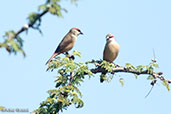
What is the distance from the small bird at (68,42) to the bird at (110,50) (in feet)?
2.64

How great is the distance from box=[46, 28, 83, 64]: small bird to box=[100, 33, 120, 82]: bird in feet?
2.64

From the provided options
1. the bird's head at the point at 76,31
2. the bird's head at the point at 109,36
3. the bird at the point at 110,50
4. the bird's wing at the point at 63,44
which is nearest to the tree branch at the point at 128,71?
the bird at the point at 110,50

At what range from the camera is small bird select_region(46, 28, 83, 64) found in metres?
7.82

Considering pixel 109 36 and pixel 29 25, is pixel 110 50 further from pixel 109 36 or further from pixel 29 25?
pixel 29 25

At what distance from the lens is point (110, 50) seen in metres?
7.51

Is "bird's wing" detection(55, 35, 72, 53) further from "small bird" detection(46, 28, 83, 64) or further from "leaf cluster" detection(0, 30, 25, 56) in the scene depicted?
"leaf cluster" detection(0, 30, 25, 56)

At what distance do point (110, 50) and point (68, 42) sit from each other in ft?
3.70

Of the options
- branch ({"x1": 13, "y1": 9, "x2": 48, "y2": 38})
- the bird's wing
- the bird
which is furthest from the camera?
the bird's wing

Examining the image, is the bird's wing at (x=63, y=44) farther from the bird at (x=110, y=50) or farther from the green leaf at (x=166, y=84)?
the green leaf at (x=166, y=84)

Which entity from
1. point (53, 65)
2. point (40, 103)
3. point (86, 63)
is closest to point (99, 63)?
point (86, 63)

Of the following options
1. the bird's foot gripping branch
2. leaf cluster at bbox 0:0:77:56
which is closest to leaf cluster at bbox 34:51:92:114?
the bird's foot gripping branch

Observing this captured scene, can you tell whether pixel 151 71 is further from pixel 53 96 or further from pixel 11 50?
pixel 11 50

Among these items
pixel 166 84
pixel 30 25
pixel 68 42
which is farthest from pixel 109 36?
pixel 30 25

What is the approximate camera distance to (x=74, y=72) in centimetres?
498
